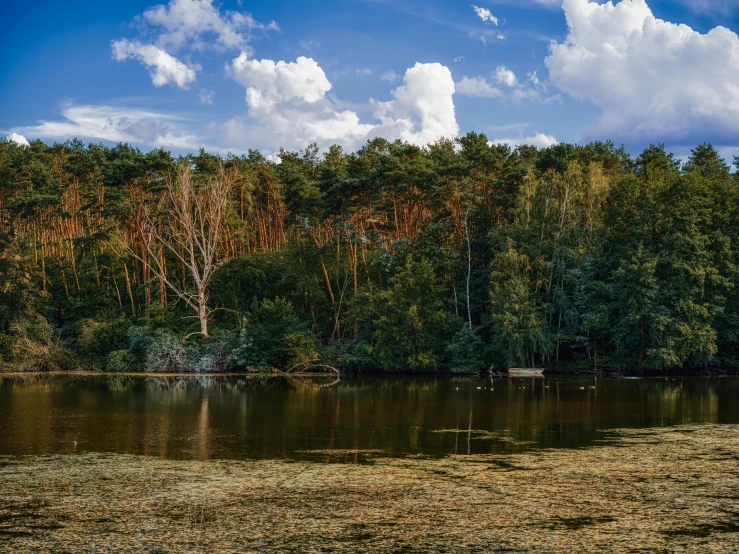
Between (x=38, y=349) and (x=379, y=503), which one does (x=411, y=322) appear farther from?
(x=379, y=503)

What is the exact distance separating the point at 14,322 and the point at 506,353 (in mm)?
34346

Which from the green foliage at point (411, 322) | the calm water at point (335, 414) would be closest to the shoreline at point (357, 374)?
the green foliage at point (411, 322)

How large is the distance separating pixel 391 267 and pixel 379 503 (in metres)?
40.1

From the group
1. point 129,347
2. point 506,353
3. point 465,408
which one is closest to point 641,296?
point 506,353

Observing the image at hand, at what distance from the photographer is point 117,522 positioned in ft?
42.3

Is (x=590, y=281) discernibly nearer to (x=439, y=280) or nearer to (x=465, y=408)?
(x=439, y=280)

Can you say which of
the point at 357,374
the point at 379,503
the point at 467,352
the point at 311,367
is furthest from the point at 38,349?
the point at 379,503

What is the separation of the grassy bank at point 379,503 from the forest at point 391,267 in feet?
90.6

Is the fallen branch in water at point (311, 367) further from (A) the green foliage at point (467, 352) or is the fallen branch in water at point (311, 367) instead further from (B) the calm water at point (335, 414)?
(A) the green foliage at point (467, 352)

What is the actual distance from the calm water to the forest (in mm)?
4380

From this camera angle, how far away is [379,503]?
46.9 feet

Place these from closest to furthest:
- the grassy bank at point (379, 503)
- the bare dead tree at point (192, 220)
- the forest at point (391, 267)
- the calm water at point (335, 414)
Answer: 1. the grassy bank at point (379, 503)
2. the calm water at point (335, 414)
3. the forest at point (391, 267)
4. the bare dead tree at point (192, 220)

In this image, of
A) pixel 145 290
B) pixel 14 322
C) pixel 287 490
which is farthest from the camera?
pixel 145 290

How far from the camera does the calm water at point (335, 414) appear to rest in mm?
21297
